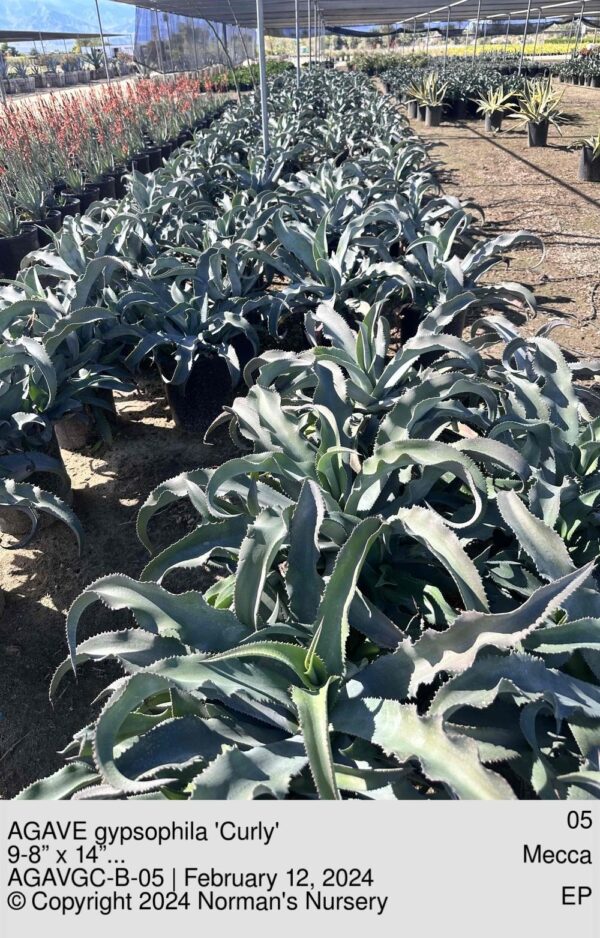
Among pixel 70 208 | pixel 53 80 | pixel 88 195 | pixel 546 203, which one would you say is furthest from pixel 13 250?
pixel 53 80

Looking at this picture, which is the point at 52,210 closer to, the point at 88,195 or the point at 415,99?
the point at 88,195

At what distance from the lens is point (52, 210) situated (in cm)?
544

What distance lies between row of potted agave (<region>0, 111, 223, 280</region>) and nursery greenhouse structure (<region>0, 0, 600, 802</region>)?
0.78m

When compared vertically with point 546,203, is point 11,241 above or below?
below

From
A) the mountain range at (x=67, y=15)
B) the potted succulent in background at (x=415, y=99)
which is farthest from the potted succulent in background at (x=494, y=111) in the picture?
the mountain range at (x=67, y=15)

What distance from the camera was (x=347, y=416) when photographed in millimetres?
1746

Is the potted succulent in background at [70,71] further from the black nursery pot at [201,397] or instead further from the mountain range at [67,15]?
the black nursery pot at [201,397]

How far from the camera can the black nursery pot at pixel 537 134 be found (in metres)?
8.99

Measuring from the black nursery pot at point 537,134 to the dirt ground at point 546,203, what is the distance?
5.4 inches

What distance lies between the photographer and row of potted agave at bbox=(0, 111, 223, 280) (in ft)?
15.5

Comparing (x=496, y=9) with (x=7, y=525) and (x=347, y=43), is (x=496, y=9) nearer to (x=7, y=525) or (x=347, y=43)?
(x=7, y=525)

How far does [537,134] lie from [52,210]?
23.5ft

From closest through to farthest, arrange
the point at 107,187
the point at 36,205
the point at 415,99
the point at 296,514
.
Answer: the point at 296,514 → the point at 36,205 → the point at 107,187 → the point at 415,99
